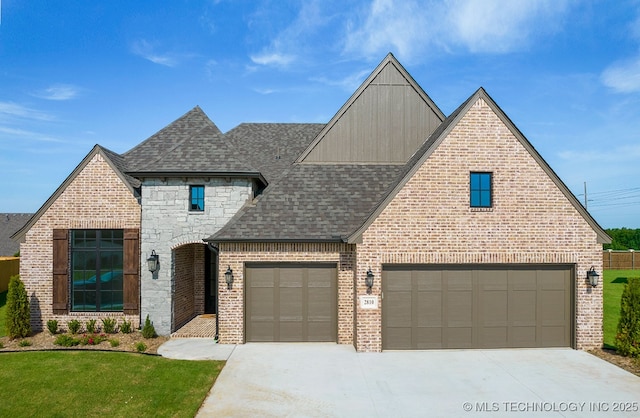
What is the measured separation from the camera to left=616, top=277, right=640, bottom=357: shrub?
35.0 feet

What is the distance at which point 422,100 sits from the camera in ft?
47.5

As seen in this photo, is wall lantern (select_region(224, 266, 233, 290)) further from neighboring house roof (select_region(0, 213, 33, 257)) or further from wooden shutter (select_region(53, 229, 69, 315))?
neighboring house roof (select_region(0, 213, 33, 257))

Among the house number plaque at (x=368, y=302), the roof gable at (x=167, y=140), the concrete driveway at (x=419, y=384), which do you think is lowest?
the concrete driveway at (x=419, y=384)

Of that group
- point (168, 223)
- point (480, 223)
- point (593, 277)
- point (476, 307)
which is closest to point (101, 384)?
point (168, 223)

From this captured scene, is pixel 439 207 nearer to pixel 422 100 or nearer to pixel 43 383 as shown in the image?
pixel 422 100

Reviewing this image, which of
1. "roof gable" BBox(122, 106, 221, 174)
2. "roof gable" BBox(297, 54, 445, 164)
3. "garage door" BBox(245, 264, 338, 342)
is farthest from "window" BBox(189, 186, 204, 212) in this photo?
"roof gable" BBox(297, 54, 445, 164)

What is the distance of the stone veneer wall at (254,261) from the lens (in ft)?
39.2

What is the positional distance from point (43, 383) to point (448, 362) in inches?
401

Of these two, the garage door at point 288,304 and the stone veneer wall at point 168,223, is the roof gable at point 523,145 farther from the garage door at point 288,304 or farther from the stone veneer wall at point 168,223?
the stone veneer wall at point 168,223

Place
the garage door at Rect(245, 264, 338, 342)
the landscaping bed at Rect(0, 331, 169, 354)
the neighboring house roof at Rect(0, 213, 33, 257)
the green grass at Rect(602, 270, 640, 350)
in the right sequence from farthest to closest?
the neighboring house roof at Rect(0, 213, 33, 257) < the green grass at Rect(602, 270, 640, 350) < the garage door at Rect(245, 264, 338, 342) < the landscaping bed at Rect(0, 331, 169, 354)

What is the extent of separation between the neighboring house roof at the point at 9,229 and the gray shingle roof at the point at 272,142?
25408 millimetres

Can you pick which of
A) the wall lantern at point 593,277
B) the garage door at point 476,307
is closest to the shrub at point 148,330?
the garage door at point 476,307

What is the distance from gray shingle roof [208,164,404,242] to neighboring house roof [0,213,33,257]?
3012 centimetres

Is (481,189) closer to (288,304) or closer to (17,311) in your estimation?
(288,304)
